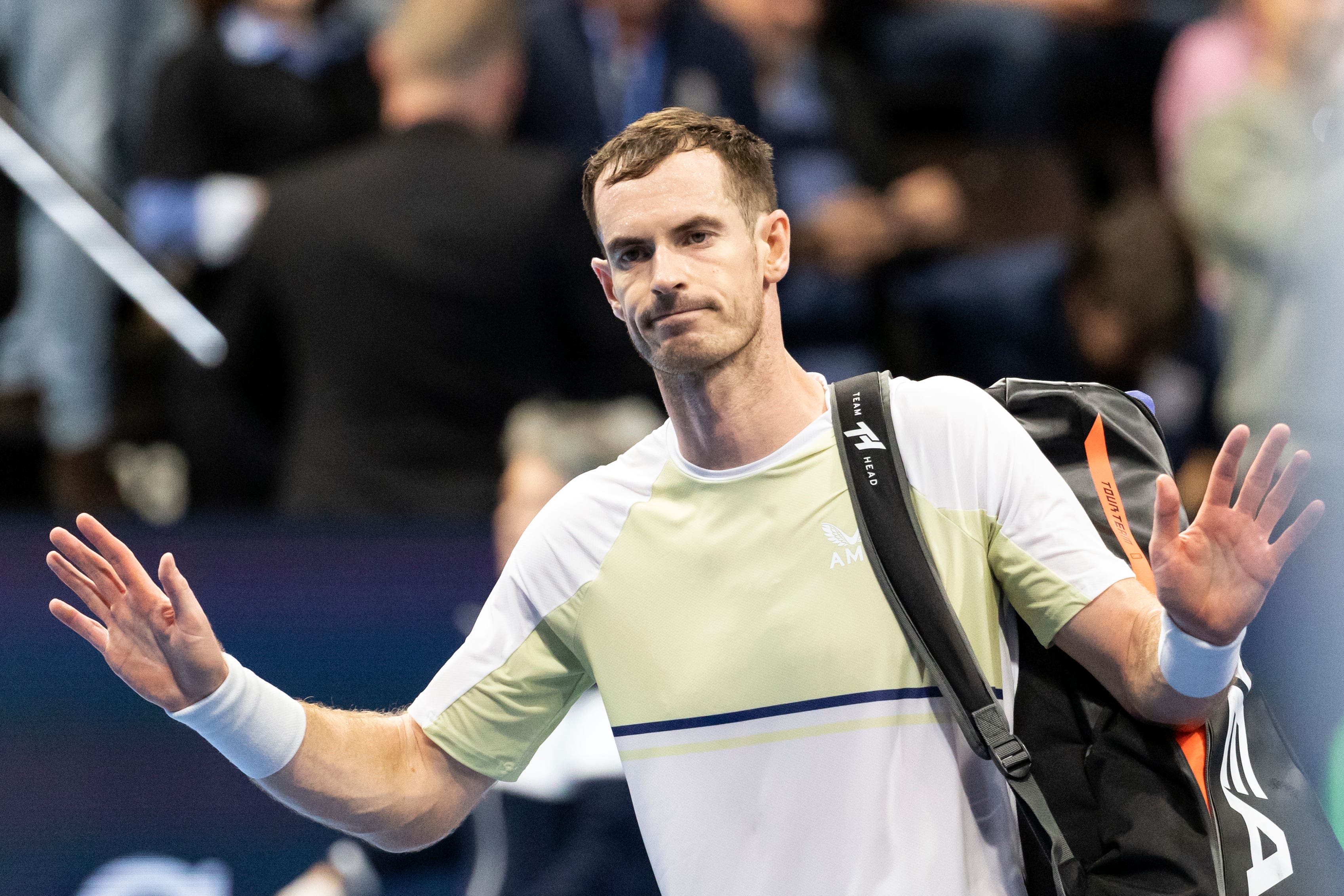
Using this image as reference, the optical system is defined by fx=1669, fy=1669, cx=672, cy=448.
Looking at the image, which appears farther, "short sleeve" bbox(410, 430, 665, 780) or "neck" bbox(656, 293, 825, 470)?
"short sleeve" bbox(410, 430, 665, 780)

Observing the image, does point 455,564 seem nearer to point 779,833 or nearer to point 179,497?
point 179,497

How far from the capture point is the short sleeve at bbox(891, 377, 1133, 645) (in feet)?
8.37

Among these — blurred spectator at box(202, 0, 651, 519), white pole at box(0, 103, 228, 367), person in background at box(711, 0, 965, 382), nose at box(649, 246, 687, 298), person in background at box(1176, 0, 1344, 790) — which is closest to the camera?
nose at box(649, 246, 687, 298)

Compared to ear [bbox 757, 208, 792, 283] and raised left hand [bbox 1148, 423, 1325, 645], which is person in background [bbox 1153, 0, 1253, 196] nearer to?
ear [bbox 757, 208, 792, 283]

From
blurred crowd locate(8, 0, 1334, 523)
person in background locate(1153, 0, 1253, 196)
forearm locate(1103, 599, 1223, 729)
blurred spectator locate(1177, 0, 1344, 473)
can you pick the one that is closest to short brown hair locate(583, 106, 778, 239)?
forearm locate(1103, 599, 1223, 729)

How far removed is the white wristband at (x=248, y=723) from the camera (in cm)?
276

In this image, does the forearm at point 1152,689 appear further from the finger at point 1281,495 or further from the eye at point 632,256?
the eye at point 632,256

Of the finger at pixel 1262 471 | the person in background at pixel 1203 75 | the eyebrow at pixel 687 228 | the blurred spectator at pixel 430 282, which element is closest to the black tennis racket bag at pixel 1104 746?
the finger at pixel 1262 471

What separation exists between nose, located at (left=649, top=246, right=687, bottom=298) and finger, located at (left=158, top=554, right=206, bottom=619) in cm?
90

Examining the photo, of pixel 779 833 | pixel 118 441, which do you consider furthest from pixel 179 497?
pixel 779 833

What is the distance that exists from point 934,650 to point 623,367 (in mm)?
2734

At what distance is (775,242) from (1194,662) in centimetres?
101

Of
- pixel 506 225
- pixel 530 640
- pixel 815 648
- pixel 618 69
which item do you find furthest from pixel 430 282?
pixel 815 648

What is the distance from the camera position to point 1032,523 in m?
2.60
